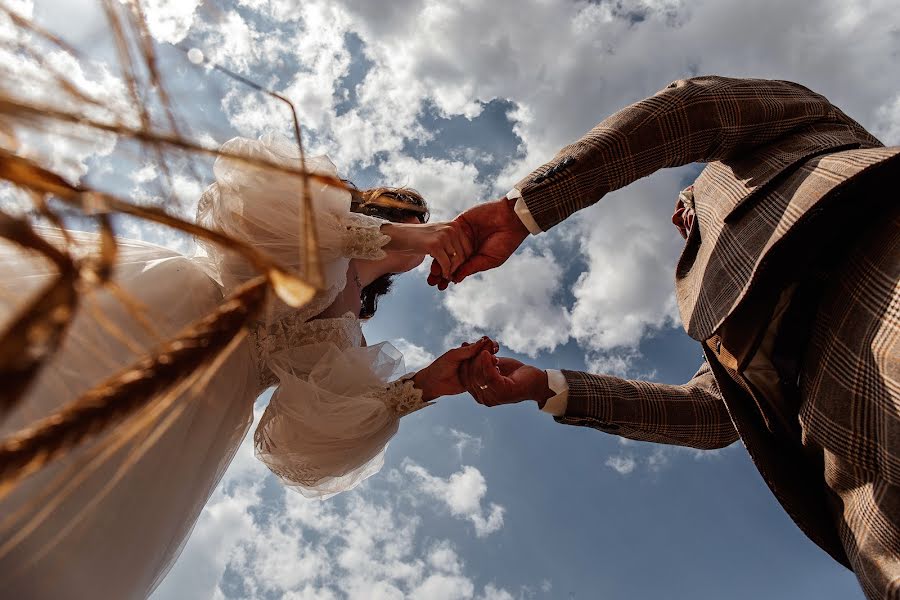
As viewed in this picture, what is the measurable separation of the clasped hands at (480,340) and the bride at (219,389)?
0.01 metres

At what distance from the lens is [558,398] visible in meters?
2.24

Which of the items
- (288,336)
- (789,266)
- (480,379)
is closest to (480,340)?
(480,379)

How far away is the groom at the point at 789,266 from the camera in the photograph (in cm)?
111

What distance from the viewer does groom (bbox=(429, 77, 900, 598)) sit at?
1.11 m

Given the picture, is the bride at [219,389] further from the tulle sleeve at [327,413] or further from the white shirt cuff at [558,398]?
the white shirt cuff at [558,398]

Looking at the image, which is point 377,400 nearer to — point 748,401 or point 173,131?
point 748,401

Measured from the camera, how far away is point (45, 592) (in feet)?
3.71

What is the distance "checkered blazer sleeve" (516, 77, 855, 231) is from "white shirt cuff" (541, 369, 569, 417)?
3.14 ft

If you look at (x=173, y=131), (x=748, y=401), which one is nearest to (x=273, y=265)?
(x=173, y=131)

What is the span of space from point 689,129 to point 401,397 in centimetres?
141

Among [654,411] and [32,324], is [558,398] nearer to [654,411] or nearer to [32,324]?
[654,411]

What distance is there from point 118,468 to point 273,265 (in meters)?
1.32

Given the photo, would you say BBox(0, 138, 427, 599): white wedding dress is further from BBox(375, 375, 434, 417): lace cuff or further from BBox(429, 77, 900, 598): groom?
BBox(429, 77, 900, 598): groom

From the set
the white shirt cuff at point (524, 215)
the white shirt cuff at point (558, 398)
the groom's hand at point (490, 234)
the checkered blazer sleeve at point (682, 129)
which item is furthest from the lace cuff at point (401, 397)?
the checkered blazer sleeve at point (682, 129)
